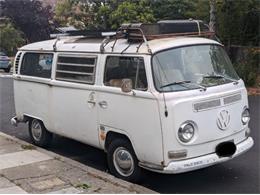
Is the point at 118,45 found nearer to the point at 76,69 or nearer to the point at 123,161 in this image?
the point at 76,69

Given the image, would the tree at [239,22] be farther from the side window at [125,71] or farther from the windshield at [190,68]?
the side window at [125,71]

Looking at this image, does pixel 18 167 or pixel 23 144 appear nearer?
pixel 18 167

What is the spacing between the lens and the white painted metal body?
231 inches

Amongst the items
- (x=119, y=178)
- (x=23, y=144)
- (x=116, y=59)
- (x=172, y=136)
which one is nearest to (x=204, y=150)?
(x=172, y=136)

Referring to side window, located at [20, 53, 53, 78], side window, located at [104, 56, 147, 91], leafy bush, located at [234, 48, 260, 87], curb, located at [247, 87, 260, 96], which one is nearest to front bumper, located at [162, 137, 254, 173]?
side window, located at [104, 56, 147, 91]

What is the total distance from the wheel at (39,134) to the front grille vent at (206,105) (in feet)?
11.2

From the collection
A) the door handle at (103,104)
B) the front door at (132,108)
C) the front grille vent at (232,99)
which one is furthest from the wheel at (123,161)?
the front grille vent at (232,99)

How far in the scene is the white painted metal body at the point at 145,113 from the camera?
19.2 feet

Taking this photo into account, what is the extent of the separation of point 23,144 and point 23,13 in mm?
37279

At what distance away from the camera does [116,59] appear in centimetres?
668

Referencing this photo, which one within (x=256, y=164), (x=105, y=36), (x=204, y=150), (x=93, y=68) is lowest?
(x=256, y=164)

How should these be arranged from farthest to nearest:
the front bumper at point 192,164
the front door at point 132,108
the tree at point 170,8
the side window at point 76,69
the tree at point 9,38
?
the tree at point 9,38 < the tree at point 170,8 < the side window at point 76,69 < the front door at point 132,108 < the front bumper at point 192,164

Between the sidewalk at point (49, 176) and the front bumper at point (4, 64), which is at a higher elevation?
the sidewalk at point (49, 176)

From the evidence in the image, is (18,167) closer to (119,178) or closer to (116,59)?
(119,178)
